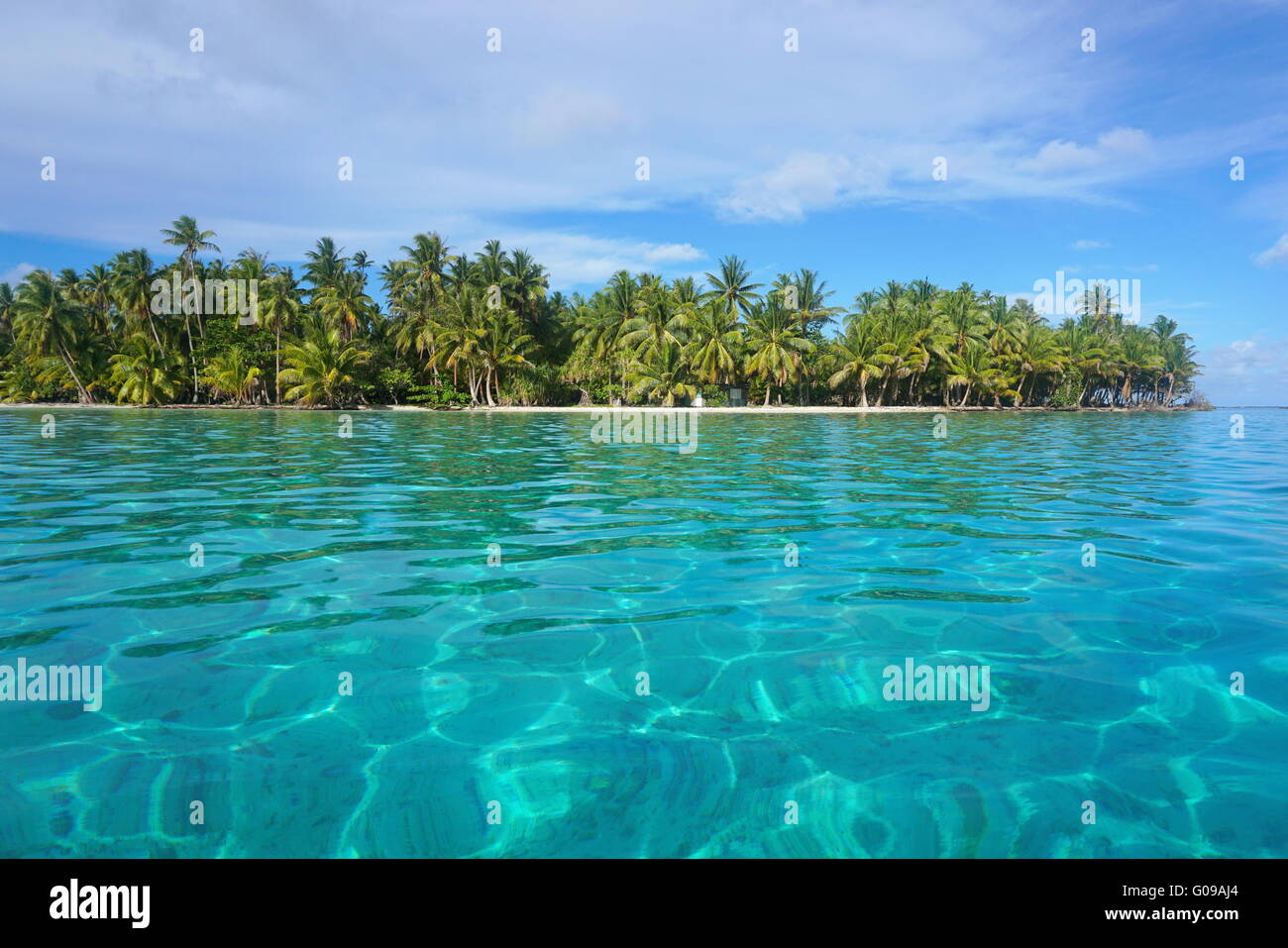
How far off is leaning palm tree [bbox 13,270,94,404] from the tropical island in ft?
0.43

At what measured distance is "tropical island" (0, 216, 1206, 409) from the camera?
56875 mm

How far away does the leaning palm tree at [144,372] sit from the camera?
57250 mm

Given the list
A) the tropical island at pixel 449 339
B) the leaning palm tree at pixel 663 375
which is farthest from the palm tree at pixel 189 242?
the leaning palm tree at pixel 663 375

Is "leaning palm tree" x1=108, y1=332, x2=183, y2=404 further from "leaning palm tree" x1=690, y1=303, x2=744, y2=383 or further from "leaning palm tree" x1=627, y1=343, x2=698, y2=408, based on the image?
"leaning palm tree" x1=690, y1=303, x2=744, y2=383

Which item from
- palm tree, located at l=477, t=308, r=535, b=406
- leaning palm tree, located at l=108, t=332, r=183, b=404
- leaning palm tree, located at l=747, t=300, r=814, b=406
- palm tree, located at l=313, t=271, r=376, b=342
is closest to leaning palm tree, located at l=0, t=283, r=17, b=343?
leaning palm tree, located at l=108, t=332, r=183, b=404

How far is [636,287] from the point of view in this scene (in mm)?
62625

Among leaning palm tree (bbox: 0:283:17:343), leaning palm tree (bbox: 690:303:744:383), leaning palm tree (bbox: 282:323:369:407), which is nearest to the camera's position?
leaning palm tree (bbox: 282:323:369:407)

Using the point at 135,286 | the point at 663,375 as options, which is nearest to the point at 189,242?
the point at 135,286

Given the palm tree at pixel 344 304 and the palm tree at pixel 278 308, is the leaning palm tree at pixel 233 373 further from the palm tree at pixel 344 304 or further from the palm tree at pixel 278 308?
the palm tree at pixel 344 304

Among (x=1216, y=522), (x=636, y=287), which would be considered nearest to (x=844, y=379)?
(x=636, y=287)

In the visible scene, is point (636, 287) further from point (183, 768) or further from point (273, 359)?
point (183, 768)

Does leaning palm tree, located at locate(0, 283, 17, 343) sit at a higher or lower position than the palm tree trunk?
higher

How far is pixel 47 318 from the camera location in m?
56.9

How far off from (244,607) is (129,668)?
122 centimetres
